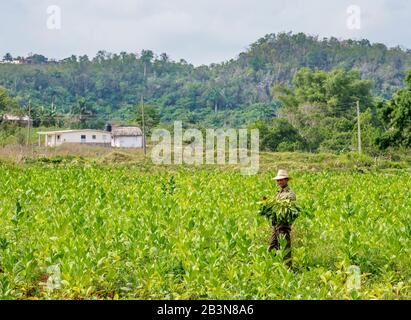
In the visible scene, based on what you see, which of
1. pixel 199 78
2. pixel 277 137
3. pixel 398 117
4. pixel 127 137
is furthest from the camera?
pixel 199 78

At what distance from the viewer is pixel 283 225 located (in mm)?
9578

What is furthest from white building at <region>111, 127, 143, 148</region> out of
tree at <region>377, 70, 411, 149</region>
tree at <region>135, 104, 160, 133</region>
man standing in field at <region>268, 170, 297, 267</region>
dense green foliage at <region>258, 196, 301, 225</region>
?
dense green foliage at <region>258, 196, 301, 225</region>

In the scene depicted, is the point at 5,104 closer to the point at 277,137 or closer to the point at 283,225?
the point at 277,137

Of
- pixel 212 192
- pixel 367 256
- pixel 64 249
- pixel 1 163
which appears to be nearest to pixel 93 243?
pixel 64 249

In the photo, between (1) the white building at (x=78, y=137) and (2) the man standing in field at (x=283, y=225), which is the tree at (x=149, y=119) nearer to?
(1) the white building at (x=78, y=137)

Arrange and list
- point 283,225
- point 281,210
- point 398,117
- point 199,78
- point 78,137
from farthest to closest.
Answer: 1. point 199,78
2. point 78,137
3. point 398,117
4. point 283,225
5. point 281,210

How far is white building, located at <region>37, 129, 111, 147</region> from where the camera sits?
5425cm

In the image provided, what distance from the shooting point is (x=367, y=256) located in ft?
31.8

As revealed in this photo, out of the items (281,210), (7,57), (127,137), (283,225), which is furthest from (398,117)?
(7,57)

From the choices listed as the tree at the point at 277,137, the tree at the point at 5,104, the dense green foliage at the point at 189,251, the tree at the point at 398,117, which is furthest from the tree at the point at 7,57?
the dense green foliage at the point at 189,251

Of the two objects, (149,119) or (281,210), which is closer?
(281,210)

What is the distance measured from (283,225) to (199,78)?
267 feet

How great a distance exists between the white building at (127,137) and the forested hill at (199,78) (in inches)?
536
